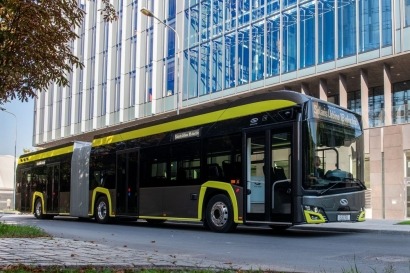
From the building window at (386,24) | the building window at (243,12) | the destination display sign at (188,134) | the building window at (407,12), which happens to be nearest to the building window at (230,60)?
the building window at (243,12)

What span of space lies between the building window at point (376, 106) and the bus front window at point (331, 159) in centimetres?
1543

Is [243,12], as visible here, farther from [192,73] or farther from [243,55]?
[192,73]

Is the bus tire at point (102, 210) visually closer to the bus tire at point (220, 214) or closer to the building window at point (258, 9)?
the bus tire at point (220, 214)

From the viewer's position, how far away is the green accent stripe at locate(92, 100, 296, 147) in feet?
42.5

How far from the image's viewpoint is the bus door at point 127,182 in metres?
17.7

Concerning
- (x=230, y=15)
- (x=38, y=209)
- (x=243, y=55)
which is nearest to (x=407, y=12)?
(x=243, y=55)

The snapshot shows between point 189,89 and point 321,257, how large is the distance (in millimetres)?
29524

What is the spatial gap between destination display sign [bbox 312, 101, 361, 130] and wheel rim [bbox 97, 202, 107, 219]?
1022 centimetres

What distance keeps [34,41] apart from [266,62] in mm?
25241

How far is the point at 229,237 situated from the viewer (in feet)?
41.5

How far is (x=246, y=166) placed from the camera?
43.5 ft

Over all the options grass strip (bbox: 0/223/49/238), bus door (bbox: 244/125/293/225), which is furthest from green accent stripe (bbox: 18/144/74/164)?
bus door (bbox: 244/125/293/225)

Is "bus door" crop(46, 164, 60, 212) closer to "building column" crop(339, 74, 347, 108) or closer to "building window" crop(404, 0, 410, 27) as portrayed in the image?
"building column" crop(339, 74, 347, 108)

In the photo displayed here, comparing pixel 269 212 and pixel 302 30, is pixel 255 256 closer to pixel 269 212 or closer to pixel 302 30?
pixel 269 212
